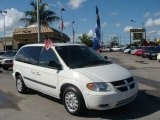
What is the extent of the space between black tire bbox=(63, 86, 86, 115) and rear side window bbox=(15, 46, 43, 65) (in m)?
1.97

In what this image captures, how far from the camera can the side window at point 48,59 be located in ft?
26.6

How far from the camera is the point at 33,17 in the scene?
42.0m

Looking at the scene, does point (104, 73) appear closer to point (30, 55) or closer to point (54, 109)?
point (54, 109)

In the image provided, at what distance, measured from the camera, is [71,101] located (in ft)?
24.5

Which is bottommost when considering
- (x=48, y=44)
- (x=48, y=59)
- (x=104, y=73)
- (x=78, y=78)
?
(x=78, y=78)

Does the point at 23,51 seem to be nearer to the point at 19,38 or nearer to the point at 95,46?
the point at 95,46

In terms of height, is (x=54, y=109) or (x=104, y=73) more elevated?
(x=104, y=73)

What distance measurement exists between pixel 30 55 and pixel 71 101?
9.22 feet

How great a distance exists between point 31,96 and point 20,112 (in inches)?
76.9

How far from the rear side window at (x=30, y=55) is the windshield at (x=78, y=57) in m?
1.01

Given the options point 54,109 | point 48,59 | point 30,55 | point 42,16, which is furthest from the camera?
point 42,16

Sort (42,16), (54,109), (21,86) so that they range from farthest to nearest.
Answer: (42,16)
(21,86)
(54,109)

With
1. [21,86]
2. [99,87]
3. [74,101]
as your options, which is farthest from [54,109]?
[21,86]

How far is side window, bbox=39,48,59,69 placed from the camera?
8.12 meters
